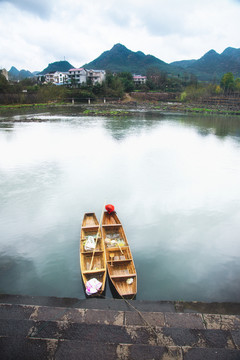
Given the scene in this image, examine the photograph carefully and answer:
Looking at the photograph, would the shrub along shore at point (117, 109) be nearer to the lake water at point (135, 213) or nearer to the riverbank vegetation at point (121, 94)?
the riverbank vegetation at point (121, 94)

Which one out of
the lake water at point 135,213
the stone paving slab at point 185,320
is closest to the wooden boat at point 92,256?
the lake water at point 135,213

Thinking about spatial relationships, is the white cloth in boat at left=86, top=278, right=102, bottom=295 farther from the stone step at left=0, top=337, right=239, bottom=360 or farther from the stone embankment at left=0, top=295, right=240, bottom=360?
the stone step at left=0, top=337, right=239, bottom=360

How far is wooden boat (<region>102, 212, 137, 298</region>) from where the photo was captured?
6141mm

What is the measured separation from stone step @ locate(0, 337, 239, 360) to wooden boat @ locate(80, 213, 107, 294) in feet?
7.59

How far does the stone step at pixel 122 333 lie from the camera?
13.6 ft

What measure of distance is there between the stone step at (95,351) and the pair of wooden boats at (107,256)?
2.11 m

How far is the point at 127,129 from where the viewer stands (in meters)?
36.1

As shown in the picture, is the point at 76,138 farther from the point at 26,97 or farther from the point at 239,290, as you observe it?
the point at 26,97

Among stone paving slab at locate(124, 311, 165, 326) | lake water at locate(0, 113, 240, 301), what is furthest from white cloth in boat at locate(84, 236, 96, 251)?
stone paving slab at locate(124, 311, 165, 326)

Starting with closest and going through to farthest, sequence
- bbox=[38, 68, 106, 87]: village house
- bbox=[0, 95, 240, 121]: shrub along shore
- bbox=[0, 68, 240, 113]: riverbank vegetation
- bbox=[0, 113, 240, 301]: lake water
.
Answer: bbox=[0, 113, 240, 301]: lake water → bbox=[0, 95, 240, 121]: shrub along shore → bbox=[0, 68, 240, 113]: riverbank vegetation → bbox=[38, 68, 106, 87]: village house

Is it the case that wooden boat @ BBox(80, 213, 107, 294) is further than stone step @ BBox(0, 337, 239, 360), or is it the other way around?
wooden boat @ BBox(80, 213, 107, 294)

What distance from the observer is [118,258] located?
291 inches

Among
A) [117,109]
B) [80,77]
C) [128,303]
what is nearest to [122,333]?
[128,303]

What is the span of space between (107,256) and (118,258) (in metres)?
0.38
